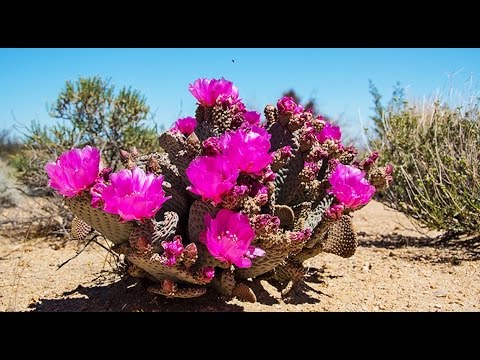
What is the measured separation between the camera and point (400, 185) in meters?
5.65

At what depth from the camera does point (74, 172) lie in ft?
7.81

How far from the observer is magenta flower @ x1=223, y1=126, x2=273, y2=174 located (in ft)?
7.91

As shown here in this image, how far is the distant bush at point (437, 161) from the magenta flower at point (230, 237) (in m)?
2.54

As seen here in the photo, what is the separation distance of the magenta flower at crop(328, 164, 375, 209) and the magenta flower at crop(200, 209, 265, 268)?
0.64 metres

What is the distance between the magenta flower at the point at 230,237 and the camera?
2363mm

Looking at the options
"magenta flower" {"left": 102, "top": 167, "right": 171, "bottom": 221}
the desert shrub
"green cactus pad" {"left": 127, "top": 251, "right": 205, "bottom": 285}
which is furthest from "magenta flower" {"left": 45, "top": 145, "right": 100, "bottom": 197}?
the desert shrub

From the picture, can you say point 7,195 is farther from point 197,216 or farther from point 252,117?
point 197,216

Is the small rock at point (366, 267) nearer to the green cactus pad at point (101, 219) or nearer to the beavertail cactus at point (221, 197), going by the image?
the beavertail cactus at point (221, 197)

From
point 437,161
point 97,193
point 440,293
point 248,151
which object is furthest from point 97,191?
point 437,161

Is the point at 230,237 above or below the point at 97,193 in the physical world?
below

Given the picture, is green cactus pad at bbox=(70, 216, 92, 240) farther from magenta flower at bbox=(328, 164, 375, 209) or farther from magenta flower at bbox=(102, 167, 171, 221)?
magenta flower at bbox=(328, 164, 375, 209)

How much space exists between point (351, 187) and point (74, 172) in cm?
134
